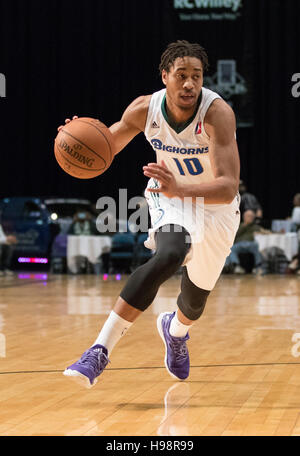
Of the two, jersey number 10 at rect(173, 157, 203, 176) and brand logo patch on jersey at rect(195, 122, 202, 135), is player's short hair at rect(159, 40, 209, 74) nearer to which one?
brand logo patch on jersey at rect(195, 122, 202, 135)

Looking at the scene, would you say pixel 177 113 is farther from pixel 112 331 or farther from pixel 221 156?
pixel 112 331

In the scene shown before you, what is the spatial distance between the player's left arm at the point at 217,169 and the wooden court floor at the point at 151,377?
90cm

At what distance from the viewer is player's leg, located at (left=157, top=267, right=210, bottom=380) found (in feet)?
11.9

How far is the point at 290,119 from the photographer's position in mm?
15172

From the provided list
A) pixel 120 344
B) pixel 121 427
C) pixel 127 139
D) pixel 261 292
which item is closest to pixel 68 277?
pixel 261 292

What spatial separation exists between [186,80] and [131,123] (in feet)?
1.27

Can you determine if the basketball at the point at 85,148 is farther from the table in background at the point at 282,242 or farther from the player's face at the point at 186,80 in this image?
the table in background at the point at 282,242

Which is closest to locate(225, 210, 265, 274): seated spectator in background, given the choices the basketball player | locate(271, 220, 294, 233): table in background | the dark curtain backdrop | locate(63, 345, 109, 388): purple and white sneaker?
locate(271, 220, 294, 233): table in background

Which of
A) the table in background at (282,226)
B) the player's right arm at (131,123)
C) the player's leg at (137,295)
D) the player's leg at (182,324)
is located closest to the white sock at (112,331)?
the player's leg at (137,295)

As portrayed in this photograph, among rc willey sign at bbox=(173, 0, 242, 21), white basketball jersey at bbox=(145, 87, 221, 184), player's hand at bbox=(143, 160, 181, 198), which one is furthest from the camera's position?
rc willey sign at bbox=(173, 0, 242, 21)

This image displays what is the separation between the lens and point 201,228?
3432 millimetres

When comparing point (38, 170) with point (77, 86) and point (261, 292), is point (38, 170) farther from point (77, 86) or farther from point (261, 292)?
point (261, 292)

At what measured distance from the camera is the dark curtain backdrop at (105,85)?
15.2m

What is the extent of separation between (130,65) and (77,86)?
125 centimetres
